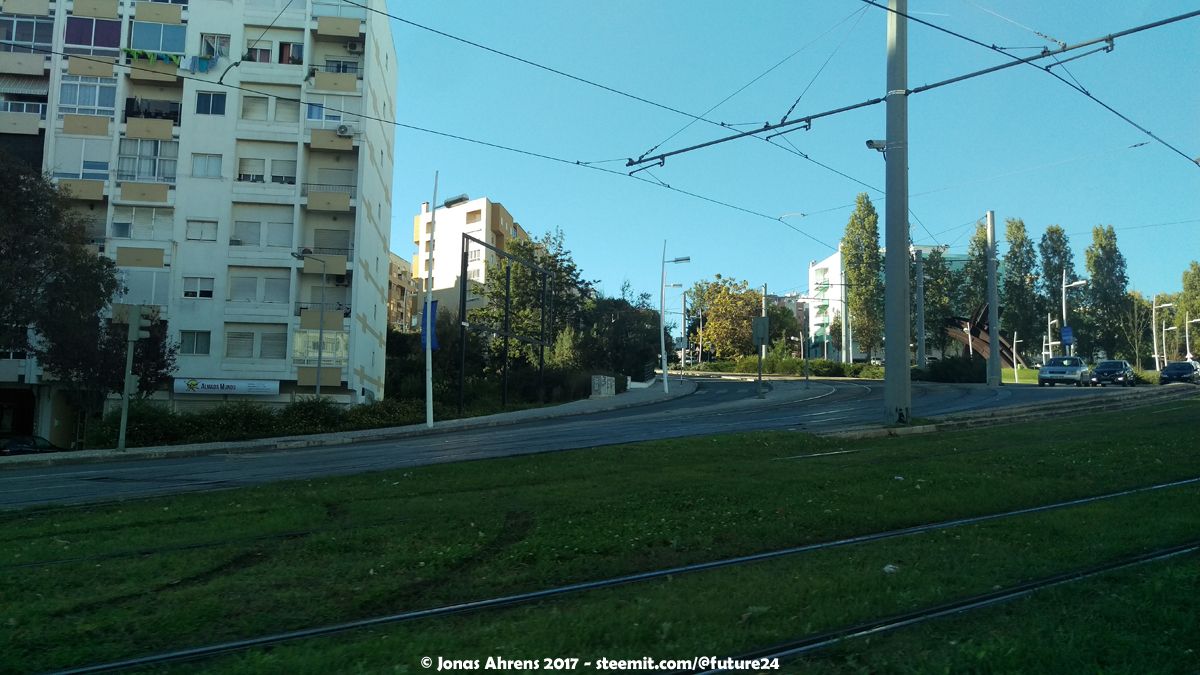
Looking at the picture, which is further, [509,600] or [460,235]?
[460,235]

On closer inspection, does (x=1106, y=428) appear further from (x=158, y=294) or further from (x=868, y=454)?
(x=158, y=294)

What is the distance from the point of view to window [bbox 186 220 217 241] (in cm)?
4703

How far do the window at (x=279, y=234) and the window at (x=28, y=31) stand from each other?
48.7 ft

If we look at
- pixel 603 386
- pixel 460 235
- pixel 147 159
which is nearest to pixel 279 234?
pixel 147 159

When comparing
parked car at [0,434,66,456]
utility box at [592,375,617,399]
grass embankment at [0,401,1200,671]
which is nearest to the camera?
grass embankment at [0,401,1200,671]

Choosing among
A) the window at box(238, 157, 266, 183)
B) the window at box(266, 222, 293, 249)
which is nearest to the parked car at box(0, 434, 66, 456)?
the window at box(266, 222, 293, 249)

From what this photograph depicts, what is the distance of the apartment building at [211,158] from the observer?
46.6 meters

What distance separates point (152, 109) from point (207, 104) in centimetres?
316

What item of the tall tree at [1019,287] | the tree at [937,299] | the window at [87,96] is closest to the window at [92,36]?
the window at [87,96]

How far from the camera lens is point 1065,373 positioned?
47.4 m

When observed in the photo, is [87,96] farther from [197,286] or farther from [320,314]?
[320,314]

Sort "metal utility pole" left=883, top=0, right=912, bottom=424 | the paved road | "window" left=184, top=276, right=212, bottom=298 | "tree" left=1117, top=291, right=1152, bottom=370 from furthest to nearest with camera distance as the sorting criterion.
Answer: "tree" left=1117, top=291, right=1152, bottom=370
"window" left=184, top=276, right=212, bottom=298
"metal utility pole" left=883, top=0, right=912, bottom=424
the paved road

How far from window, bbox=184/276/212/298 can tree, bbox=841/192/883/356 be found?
55.4 metres

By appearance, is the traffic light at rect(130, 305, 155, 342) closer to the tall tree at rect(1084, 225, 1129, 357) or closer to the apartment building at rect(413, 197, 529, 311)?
the apartment building at rect(413, 197, 529, 311)
